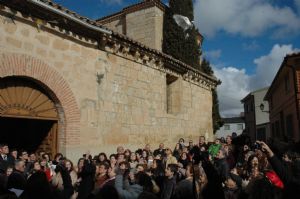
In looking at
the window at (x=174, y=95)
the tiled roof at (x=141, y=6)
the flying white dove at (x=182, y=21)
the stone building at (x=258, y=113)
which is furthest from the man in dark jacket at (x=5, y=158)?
the stone building at (x=258, y=113)

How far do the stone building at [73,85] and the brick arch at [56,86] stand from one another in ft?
0.07

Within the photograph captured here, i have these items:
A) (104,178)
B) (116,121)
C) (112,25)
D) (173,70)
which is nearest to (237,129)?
(112,25)

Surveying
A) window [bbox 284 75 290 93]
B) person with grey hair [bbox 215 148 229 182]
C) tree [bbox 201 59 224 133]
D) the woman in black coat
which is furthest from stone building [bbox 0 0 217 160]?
tree [bbox 201 59 224 133]

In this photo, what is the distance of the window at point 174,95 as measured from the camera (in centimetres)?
1432

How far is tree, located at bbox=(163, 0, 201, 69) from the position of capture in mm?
17297

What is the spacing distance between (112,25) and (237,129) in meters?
46.8

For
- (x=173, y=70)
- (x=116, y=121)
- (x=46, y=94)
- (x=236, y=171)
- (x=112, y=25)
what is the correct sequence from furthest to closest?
(x=112, y=25) → (x=173, y=70) → (x=116, y=121) → (x=46, y=94) → (x=236, y=171)

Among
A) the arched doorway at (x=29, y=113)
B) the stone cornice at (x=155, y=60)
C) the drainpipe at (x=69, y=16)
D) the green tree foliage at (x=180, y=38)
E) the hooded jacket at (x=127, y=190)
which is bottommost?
the hooded jacket at (x=127, y=190)

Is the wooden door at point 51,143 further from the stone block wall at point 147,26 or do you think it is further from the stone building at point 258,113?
the stone building at point 258,113

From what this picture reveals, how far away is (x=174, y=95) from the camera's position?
1438 centimetres

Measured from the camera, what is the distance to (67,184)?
18.2 feet

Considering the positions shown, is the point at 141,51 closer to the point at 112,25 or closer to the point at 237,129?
the point at 112,25

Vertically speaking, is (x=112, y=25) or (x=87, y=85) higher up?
(x=112, y=25)

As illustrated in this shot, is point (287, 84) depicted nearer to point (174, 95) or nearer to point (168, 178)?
point (174, 95)
